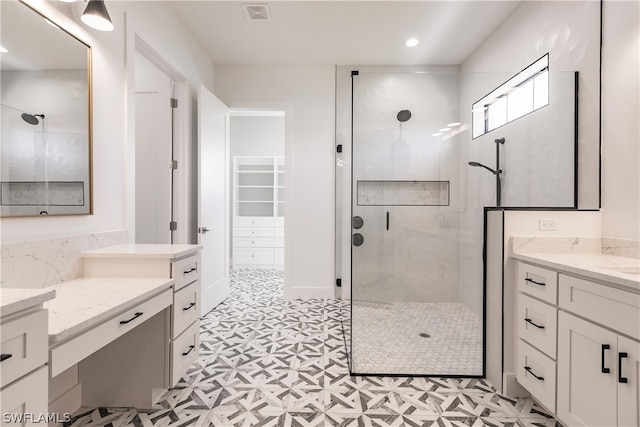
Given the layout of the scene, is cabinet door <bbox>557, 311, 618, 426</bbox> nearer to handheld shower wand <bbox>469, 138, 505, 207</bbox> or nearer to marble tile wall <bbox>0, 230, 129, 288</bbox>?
handheld shower wand <bbox>469, 138, 505, 207</bbox>

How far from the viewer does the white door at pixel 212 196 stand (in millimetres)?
3029

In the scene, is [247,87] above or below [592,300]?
above

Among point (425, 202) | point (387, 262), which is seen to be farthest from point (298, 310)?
point (425, 202)

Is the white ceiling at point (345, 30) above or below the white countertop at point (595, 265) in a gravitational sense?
above

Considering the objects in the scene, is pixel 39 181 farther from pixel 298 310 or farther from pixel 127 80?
pixel 298 310

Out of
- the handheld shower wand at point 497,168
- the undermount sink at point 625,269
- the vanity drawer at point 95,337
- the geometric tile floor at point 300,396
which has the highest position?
the handheld shower wand at point 497,168

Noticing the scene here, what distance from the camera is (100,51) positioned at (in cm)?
180

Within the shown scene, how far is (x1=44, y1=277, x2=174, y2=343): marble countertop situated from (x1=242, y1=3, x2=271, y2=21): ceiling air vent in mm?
2337

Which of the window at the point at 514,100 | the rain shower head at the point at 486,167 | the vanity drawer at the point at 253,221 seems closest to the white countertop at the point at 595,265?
the rain shower head at the point at 486,167

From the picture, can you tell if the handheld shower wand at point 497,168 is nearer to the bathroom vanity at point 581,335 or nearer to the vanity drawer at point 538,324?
the bathroom vanity at point 581,335

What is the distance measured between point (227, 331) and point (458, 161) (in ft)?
8.34

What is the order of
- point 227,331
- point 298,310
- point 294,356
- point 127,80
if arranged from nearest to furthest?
1. point 127,80
2. point 294,356
3. point 227,331
4. point 298,310

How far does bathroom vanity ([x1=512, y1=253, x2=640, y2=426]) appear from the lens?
3.87 feet

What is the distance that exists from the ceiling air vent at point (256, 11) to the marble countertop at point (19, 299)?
103 inches
